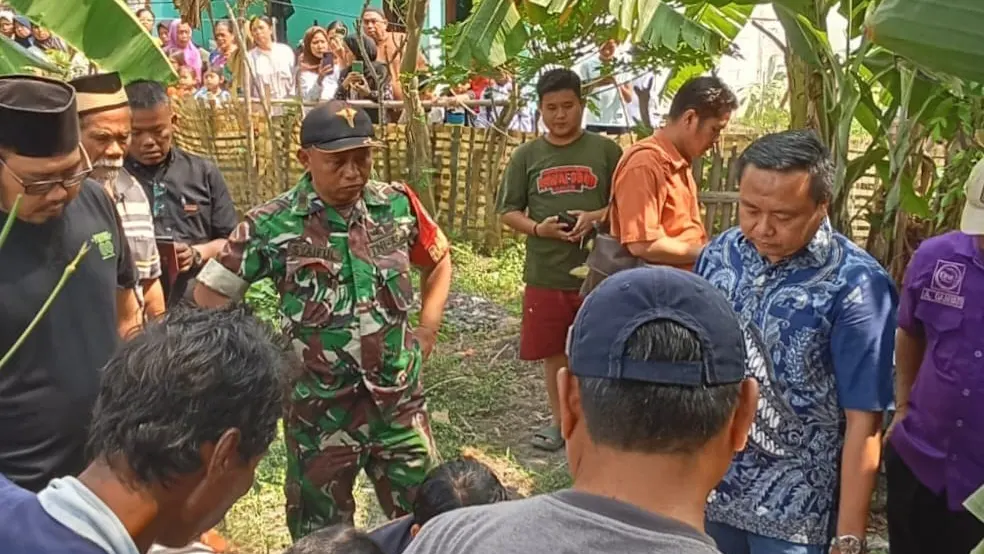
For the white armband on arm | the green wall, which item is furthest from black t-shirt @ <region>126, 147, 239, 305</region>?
the green wall

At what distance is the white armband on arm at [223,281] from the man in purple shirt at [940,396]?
192 cm

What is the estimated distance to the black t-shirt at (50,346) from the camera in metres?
2.41

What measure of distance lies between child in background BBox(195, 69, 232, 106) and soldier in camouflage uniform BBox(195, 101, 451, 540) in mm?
6156

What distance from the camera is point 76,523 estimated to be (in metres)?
1.43

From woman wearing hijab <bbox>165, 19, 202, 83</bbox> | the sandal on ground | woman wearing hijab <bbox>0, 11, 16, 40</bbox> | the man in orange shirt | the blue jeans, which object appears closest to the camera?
the blue jeans

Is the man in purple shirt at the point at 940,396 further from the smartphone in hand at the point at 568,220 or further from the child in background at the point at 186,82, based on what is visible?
the child in background at the point at 186,82

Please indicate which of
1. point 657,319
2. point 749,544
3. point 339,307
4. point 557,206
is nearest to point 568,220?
point 557,206

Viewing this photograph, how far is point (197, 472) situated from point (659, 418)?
750 mm

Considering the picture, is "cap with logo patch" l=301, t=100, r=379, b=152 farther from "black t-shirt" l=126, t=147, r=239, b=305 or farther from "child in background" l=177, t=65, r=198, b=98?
"child in background" l=177, t=65, r=198, b=98

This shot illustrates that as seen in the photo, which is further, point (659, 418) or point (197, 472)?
point (197, 472)

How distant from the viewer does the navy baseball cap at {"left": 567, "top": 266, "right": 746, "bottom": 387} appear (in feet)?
4.03

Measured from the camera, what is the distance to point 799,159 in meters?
2.38

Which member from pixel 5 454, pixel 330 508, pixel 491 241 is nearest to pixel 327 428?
pixel 330 508

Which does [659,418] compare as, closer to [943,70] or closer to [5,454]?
[943,70]
